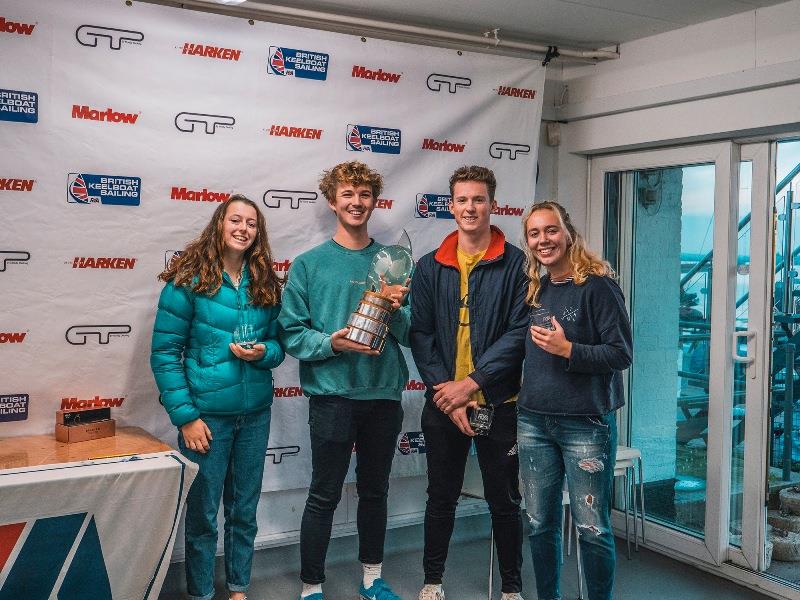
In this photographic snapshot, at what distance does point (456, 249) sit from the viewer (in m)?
3.02

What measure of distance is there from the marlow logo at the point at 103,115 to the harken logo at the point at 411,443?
1.83m

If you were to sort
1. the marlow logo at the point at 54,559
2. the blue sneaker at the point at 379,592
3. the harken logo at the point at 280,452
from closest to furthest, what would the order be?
the marlow logo at the point at 54,559 < the blue sneaker at the point at 379,592 < the harken logo at the point at 280,452

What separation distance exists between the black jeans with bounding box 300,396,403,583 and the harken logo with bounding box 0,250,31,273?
1.18 metres

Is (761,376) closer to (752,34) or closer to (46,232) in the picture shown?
(752,34)

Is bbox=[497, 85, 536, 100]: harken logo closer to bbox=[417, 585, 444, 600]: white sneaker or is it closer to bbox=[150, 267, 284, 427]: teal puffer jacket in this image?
bbox=[150, 267, 284, 427]: teal puffer jacket

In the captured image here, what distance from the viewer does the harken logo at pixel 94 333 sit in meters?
3.00

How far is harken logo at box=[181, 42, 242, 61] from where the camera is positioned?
312 cm

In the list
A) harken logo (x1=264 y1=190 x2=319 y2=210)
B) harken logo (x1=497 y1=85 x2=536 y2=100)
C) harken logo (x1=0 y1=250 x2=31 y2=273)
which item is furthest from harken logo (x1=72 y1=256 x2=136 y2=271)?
harken logo (x1=497 y1=85 x2=536 y2=100)

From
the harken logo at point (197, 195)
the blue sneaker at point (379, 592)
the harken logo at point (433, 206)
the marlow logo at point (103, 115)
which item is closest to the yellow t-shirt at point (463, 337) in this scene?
the harken logo at point (433, 206)

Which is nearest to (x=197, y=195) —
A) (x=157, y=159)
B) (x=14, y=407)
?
(x=157, y=159)

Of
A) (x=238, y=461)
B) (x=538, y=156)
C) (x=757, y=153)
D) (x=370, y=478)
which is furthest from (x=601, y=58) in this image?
(x=238, y=461)

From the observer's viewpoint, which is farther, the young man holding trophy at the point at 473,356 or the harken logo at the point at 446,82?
the harken logo at the point at 446,82

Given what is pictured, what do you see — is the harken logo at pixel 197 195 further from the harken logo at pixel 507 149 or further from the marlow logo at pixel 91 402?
the harken logo at pixel 507 149

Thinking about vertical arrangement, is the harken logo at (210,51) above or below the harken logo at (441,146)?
above
